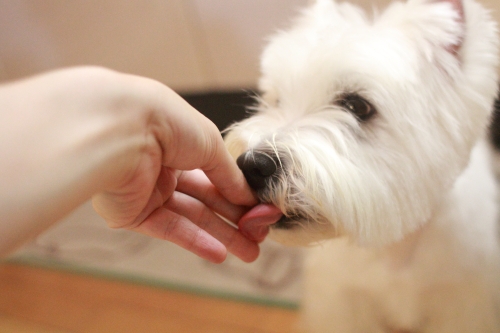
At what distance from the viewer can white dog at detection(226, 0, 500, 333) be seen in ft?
2.20

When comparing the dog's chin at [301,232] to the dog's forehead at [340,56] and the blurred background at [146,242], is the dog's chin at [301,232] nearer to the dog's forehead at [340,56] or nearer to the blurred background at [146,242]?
the dog's forehead at [340,56]

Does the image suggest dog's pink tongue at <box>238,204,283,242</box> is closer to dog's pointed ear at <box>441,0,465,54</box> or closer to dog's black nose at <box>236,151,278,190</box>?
dog's black nose at <box>236,151,278,190</box>

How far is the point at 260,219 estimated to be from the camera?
69 centimetres

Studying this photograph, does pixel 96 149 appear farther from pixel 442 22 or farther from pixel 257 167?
pixel 442 22

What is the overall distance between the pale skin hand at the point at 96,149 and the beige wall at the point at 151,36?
42.4 inches

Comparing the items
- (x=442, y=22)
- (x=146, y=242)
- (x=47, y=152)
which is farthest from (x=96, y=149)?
(x=146, y=242)

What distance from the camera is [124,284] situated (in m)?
1.58

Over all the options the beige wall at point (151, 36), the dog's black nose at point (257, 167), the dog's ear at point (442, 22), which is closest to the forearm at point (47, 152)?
the dog's black nose at point (257, 167)

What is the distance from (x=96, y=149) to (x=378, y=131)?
54cm

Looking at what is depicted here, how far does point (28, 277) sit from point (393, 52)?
1773mm

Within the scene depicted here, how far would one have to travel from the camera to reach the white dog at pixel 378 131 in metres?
0.67

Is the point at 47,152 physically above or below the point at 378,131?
above

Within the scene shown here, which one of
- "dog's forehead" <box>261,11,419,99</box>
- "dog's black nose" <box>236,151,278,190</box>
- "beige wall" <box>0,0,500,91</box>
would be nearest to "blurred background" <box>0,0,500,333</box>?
"beige wall" <box>0,0,500,91</box>

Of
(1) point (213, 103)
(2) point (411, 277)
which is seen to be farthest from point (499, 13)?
(1) point (213, 103)
